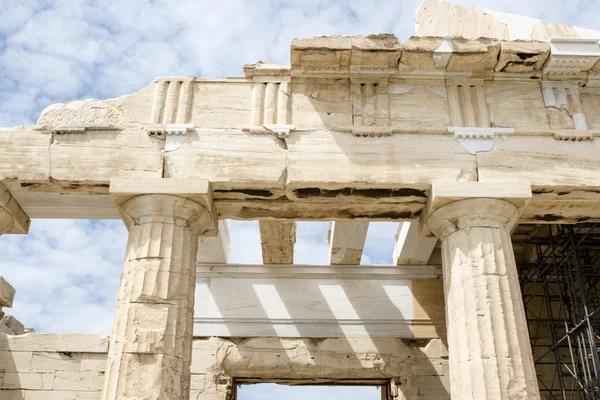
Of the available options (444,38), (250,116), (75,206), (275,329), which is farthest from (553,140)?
(75,206)

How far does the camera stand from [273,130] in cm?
801

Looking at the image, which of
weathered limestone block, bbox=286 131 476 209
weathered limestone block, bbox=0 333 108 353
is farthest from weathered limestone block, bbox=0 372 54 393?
weathered limestone block, bbox=286 131 476 209

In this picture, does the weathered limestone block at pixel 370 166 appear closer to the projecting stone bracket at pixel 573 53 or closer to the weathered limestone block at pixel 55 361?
the projecting stone bracket at pixel 573 53

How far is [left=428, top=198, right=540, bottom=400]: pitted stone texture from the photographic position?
6.77 metres

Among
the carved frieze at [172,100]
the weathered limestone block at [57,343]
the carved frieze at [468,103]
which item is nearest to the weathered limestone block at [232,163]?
the carved frieze at [172,100]

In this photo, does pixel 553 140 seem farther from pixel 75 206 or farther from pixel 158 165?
pixel 75 206

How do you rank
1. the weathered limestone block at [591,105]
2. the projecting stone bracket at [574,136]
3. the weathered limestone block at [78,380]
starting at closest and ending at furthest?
the projecting stone bracket at [574,136]
the weathered limestone block at [591,105]
the weathered limestone block at [78,380]

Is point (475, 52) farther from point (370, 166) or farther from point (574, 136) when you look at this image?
point (370, 166)

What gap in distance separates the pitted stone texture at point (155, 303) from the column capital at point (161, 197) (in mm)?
11

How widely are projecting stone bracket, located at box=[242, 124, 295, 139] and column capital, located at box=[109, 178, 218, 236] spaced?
882mm

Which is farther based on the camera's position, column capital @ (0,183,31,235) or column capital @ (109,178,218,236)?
column capital @ (0,183,31,235)

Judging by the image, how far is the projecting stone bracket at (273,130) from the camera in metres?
8.01

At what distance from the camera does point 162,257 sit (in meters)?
7.30

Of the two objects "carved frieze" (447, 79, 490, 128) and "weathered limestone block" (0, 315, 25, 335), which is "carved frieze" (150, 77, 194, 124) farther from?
"weathered limestone block" (0, 315, 25, 335)
